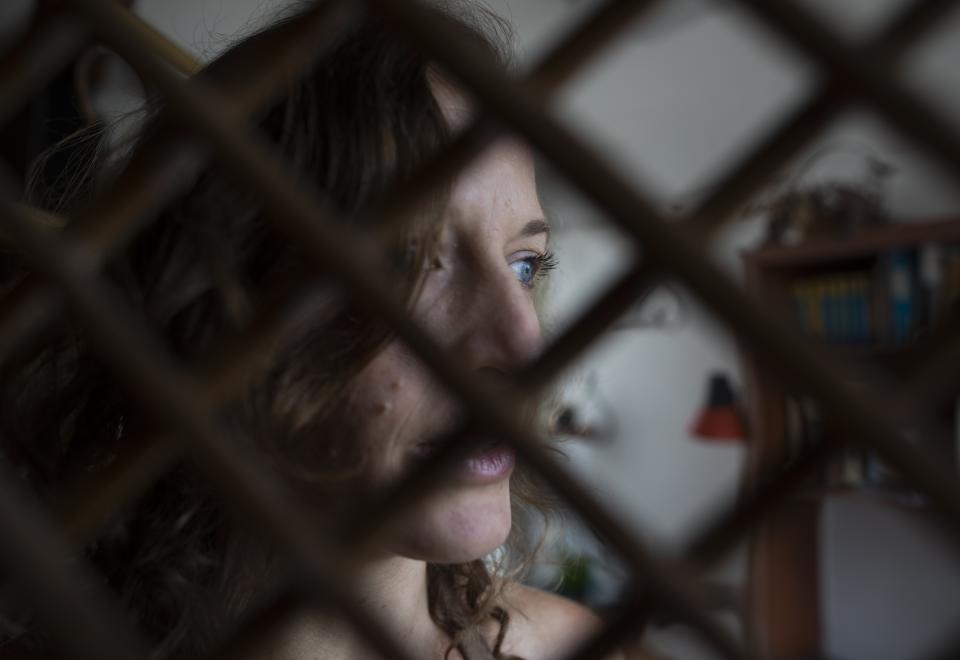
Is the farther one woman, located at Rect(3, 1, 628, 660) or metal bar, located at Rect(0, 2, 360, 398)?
woman, located at Rect(3, 1, 628, 660)

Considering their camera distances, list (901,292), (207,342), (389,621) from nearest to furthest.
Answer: (207,342)
(389,621)
(901,292)

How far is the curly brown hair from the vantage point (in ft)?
1.37

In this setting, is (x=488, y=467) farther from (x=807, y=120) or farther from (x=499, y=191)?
(x=807, y=120)

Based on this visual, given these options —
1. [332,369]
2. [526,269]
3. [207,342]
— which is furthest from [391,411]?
[526,269]

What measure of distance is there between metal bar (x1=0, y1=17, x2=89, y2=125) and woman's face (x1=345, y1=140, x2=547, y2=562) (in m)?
0.27

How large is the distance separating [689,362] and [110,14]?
11.0ft

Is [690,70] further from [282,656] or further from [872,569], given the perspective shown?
[282,656]

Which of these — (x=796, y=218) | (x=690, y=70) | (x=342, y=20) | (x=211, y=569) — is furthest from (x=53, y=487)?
(x=690, y=70)

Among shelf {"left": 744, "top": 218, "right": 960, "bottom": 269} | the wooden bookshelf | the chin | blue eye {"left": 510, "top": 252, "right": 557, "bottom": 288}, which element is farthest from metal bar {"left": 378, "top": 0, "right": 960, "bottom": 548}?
shelf {"left": 744, "top": 218, "right": 960, "bottom": 269}

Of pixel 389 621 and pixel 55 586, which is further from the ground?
pixel 55 586

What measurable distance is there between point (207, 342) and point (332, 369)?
0.18 m

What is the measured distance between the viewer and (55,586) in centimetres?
18

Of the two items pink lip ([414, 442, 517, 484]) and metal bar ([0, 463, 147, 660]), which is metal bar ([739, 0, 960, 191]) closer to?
metal bar ([0, 463, 147, 660])

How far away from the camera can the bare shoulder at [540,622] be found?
0.95 meters
